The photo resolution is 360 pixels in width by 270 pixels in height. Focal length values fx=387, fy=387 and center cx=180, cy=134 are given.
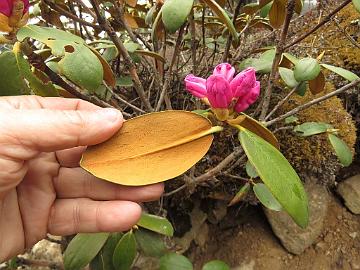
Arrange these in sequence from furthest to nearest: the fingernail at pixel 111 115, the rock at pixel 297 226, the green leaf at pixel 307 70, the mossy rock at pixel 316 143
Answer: the rock at pixel 297 226, the mossy rock at pixel 316 143, the green leaf at pixel 307 70, the fingernail at pixel 111 115

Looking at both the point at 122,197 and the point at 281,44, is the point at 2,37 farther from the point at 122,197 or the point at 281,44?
the point at 281,44

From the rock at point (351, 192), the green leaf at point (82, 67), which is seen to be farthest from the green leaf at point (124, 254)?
the rock at point (351, 192)

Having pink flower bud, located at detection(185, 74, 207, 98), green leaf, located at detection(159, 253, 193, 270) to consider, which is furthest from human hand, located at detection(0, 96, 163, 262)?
green leaf, located at detection(159, 253, 193, 270)

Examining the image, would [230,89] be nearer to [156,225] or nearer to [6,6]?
[6,6]

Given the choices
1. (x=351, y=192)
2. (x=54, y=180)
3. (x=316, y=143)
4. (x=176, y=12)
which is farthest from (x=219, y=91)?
(x=351, y=192)

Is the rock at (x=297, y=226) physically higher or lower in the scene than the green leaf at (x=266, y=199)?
lower

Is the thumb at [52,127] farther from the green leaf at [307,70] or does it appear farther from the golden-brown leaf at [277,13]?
the golden-brown leaf at [277,13]
